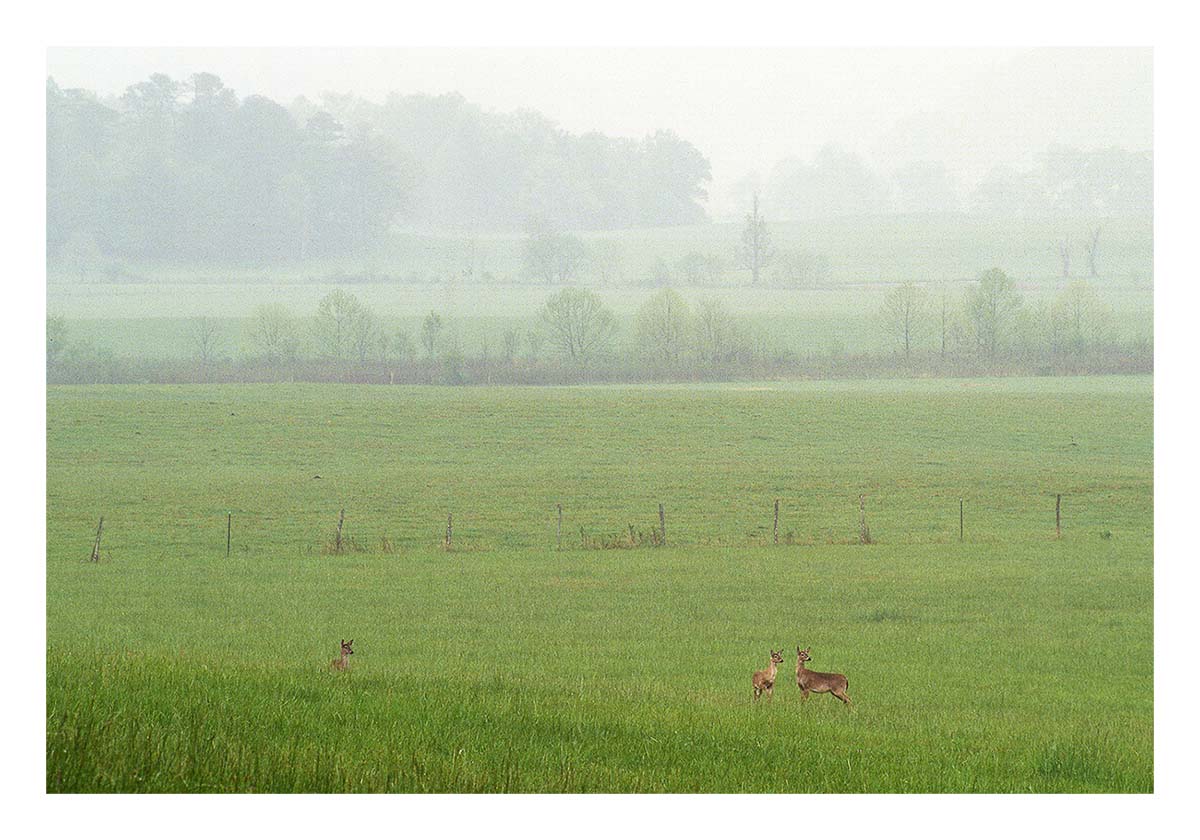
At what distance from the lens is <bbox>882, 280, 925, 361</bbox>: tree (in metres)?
40.0

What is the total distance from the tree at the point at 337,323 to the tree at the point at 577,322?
5.75 meters

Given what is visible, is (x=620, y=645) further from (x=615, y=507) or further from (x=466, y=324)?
(x=466, y=324)

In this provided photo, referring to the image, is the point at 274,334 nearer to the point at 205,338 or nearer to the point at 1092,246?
the point at 205,338

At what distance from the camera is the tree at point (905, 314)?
40.0 m

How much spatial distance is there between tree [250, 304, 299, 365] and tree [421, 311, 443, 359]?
3.99m

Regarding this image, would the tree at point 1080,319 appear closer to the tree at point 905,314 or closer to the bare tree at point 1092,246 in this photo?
the bare tree at point 1092,246

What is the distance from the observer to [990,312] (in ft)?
131

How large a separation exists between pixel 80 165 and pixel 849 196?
22.3 meters

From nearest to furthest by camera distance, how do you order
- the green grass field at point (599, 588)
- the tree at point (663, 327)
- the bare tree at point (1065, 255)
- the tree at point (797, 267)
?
the green grass field at point (599, 588) → the tree at point (663, 327) → the tree at point (797, 267) → the bare tree at point (1065, 255)

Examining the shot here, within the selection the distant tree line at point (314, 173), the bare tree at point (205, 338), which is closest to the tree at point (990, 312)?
the distant tree line at point (314, 173)

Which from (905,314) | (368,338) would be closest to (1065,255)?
(905,314)

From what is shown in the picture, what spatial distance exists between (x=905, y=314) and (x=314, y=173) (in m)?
18.5

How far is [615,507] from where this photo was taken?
34.6 metres

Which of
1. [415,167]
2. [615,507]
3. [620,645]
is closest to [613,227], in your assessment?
[415,167]
